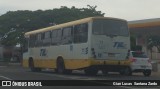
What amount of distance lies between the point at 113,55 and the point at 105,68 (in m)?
0.85

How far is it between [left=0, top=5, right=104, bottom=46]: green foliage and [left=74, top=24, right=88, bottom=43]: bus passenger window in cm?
3726

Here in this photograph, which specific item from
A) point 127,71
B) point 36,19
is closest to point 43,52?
point 127,71

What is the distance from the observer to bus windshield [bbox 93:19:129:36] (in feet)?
83.7

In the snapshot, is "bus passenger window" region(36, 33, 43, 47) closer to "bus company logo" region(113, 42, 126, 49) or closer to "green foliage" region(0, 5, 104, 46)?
"bus company logo" region(113, 42, 126, 49)

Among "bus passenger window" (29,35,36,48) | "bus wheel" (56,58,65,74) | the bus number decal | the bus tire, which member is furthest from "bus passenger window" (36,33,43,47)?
"bus wheel" (56,58,65,74)

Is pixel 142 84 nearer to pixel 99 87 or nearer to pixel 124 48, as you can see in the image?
pixel 99 87

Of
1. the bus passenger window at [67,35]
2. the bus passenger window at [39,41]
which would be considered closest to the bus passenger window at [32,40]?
the bus passenger window at [39,41]

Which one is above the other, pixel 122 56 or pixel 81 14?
pixel 81 14

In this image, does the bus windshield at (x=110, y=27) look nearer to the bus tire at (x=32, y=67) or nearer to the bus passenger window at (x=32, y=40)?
the bus passenger window at (x=32, y=40)

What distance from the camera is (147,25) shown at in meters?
58.8

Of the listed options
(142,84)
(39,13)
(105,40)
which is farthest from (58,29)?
(39,13)

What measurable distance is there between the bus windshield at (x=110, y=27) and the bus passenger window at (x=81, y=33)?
2.14 ft

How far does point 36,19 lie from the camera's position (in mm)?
66562

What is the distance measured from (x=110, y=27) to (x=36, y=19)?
41.4m
